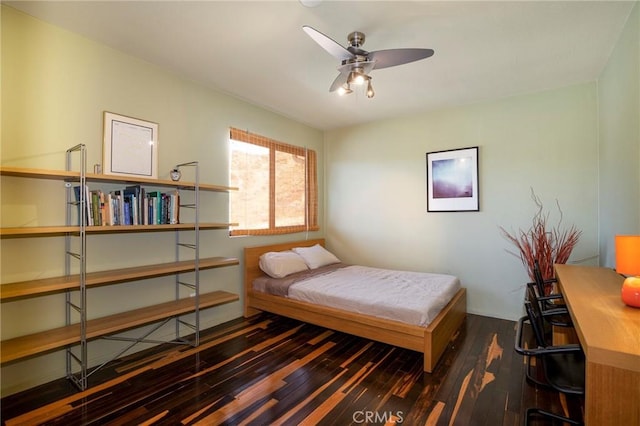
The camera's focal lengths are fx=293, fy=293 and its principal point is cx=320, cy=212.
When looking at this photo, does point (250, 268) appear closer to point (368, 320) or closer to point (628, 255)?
point (368, 320)

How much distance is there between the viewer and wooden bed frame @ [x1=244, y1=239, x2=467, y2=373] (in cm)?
243

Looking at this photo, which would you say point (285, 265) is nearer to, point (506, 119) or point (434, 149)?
point (434, 149)

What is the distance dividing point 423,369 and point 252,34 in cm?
304

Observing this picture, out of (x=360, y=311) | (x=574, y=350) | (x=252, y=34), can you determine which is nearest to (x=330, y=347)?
(x=360, y=311)

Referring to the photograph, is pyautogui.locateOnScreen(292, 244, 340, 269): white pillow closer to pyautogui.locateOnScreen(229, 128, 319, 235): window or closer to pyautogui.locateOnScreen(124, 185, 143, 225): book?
pyautogui.locateOnScreen(229, 128, 319, 235): window

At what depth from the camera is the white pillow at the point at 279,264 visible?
3555 millimetres

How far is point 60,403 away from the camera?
1989 millimetres

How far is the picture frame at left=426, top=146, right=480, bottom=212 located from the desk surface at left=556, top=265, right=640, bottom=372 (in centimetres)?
182

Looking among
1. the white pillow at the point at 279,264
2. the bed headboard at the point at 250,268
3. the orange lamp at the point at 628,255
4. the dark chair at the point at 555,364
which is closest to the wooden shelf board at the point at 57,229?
the bed headboard at the point at 250,268

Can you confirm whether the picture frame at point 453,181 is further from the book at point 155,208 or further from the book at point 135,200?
the book at point 135,200

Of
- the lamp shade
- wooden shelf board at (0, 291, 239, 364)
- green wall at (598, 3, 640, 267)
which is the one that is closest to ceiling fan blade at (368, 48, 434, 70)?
green wall at (598, 3, 640, 267)

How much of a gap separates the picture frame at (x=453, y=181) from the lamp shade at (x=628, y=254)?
1.94 meters

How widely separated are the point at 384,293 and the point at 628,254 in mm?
1780

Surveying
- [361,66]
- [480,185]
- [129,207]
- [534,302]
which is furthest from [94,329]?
[480,185]
